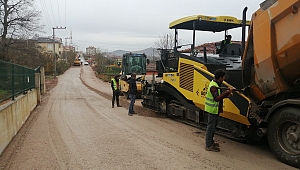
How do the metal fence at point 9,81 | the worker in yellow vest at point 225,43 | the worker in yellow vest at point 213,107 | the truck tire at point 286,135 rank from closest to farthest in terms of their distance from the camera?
the truck tire at point 286,135 < the worker in yellow vest at point 213,107 < the metal fence at point 9,81 < the worker in yellow vest at point 225,43

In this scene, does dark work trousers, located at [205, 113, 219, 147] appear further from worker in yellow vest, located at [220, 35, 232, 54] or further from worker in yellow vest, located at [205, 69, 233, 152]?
worker in yellow vest, located at [220, 35, 232, 54]

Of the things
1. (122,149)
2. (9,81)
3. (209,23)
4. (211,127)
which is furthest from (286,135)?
(9,81)

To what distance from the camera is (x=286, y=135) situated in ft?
16.2

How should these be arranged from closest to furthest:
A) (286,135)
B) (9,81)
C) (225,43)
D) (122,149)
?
1. (286,135)
2. (122,149)
3. (9,81)
4. (225,43)

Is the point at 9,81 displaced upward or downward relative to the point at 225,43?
downward

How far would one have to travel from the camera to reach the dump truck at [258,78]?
187 inches

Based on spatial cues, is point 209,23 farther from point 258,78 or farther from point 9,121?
point 9,121

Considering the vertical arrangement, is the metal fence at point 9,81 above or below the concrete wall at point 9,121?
above

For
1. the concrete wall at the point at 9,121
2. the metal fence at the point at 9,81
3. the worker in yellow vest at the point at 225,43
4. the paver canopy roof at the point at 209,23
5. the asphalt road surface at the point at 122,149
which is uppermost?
the paver canopy roof at the point at 209,23

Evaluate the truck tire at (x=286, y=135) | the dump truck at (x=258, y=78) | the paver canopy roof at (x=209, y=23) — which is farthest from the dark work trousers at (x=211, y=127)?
the paver canopy roof at (x=209, y=23)

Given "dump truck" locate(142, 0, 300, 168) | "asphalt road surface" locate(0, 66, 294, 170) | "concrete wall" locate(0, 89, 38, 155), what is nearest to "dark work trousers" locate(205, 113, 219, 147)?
"asphalt road surface" locate(0, 66, 294, 170)

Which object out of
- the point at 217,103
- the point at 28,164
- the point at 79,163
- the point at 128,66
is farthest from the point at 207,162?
the point at 128,66

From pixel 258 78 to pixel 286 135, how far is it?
123 cm

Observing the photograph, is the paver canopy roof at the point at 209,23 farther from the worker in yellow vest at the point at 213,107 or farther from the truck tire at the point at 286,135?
the truck tire at the point at 286,135
